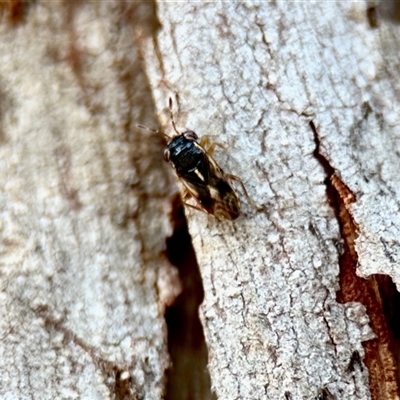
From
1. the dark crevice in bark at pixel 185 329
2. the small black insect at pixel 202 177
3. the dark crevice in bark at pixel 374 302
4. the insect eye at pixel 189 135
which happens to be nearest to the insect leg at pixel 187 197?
the small black insect at pixel 202 177

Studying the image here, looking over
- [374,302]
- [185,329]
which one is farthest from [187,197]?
[374,302]

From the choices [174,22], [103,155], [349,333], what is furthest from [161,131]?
[349,333]

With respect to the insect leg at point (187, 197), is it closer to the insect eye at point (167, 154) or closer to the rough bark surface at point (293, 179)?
the rough bark surface at point (293, 179)

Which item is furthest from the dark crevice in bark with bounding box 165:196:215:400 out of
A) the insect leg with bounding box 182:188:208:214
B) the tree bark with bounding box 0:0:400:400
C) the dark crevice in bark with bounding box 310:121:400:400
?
the dark crevice in bark with bounding box 310:121:400:400

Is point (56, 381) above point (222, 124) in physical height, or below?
below

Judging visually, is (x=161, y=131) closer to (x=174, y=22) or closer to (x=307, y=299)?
(x=174, y=22)
